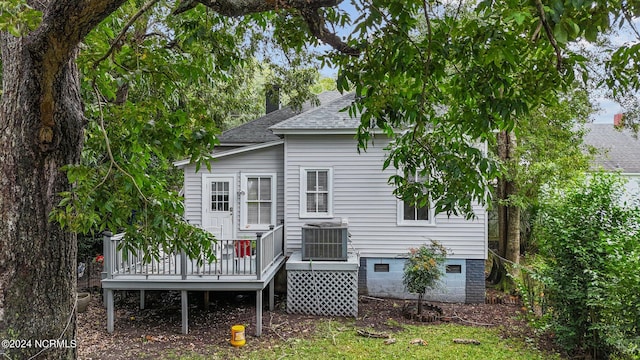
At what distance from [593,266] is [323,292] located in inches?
180

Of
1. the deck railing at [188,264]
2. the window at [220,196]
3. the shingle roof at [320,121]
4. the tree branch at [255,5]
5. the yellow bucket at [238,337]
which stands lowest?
the yellow bucket at [238,337]

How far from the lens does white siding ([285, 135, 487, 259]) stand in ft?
29.6

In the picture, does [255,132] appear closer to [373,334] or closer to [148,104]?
[373,334]

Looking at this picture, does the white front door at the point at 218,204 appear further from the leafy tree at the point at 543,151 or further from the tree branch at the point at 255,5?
the tree branch at the point at 255,5

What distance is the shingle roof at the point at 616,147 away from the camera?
55.9 ft

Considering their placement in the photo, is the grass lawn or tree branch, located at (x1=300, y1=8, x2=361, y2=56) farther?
the grass lawn

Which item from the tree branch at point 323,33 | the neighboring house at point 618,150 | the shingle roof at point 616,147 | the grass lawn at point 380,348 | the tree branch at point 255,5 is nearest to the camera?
the tree branch at point 255,5

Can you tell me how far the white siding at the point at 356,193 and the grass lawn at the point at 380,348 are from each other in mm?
2519

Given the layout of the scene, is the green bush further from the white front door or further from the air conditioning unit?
the white front door

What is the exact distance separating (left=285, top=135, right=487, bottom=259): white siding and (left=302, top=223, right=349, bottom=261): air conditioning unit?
115cm

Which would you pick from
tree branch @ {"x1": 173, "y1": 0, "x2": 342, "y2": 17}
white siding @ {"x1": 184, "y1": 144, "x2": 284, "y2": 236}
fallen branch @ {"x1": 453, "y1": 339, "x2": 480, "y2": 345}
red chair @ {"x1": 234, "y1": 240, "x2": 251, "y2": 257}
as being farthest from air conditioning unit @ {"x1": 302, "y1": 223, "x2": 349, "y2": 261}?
tree branch @ {"x1": 173, "y1": 0, "x2": 342, "y2": 17}

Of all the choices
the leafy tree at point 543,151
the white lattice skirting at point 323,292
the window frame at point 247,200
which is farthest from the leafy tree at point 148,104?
the leafy tree at point 543,151

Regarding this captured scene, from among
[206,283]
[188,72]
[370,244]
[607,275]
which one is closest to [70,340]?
[188,72]

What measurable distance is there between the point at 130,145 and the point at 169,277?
424 centimetres
